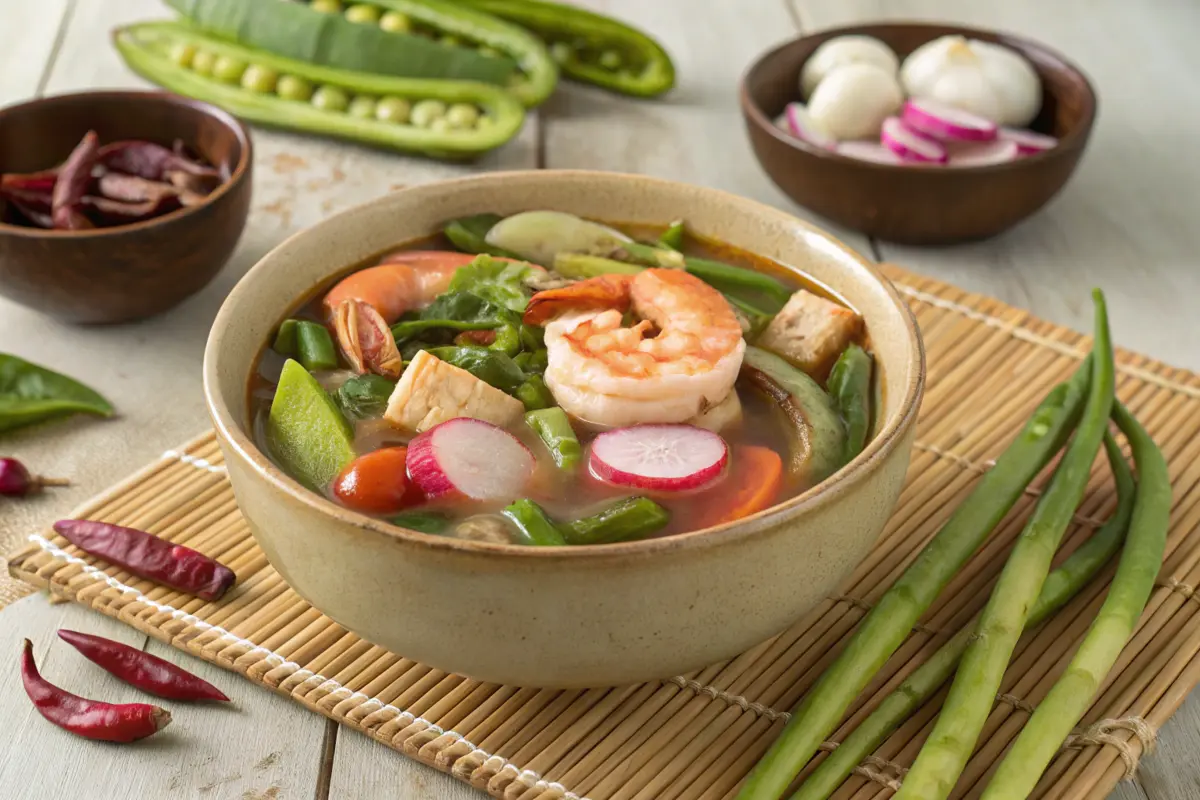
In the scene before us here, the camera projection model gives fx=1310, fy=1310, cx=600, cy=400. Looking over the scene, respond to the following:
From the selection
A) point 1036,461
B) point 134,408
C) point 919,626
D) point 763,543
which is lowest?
point 134,408

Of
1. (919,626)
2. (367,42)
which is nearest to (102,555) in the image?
(919,626)

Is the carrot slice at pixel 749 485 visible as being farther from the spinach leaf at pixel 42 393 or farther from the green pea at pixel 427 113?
the green pea at pixel 427 113

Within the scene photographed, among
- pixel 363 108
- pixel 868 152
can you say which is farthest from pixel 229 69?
pixel 868 152

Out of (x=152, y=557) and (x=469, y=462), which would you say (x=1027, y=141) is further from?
(x=152, y=557)

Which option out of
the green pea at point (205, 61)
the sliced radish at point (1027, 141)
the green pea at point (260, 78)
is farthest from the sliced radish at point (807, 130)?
the green pea at point (205, 61)

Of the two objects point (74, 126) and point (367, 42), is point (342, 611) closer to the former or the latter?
point (74, 126)

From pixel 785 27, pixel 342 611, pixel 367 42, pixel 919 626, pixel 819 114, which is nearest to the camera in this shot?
pixel 342 611
